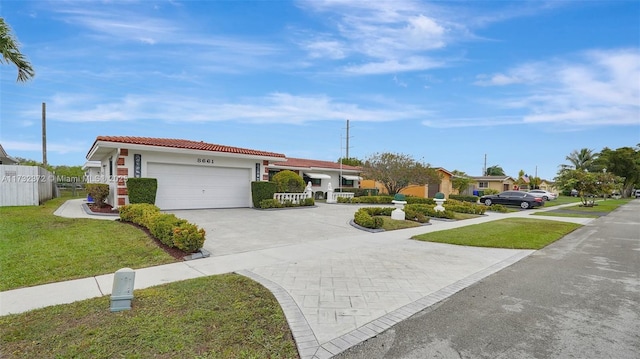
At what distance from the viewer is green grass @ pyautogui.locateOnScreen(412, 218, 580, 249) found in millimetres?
9203

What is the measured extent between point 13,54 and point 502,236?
46.5 ft

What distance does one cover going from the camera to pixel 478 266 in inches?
264

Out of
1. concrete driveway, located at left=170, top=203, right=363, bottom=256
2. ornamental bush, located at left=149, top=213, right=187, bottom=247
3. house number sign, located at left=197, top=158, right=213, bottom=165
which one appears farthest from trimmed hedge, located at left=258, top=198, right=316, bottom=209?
ornamental bush, located at left=149, top=213, right=187, bottom=247

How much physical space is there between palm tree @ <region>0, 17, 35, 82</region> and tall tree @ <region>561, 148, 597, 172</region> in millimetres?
67612

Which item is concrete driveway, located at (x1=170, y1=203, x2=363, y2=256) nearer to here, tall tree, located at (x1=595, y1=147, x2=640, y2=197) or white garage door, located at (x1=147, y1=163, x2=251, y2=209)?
white garage door, located at (x1=147, y1=163, x2=251, y2=209)

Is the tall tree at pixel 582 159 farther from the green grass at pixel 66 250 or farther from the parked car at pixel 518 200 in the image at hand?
the green grass at pixel 66 250

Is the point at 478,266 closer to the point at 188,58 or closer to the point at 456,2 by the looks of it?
the point at 456,2

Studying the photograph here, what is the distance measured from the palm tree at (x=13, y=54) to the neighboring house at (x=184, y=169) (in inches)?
243

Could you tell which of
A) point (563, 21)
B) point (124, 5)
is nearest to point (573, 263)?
point (563, 21)

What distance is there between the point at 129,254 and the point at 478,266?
7460mm

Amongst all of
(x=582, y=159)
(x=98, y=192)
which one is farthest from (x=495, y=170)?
(x=98, y=192)

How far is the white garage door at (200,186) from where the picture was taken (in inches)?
592

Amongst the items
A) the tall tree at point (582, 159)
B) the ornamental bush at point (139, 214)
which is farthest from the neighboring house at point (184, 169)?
the tall tree at point (582, 159)

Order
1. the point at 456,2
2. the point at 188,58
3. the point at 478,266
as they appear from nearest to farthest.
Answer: the point at 478,266, the point at 456,2, the point at 188,58
